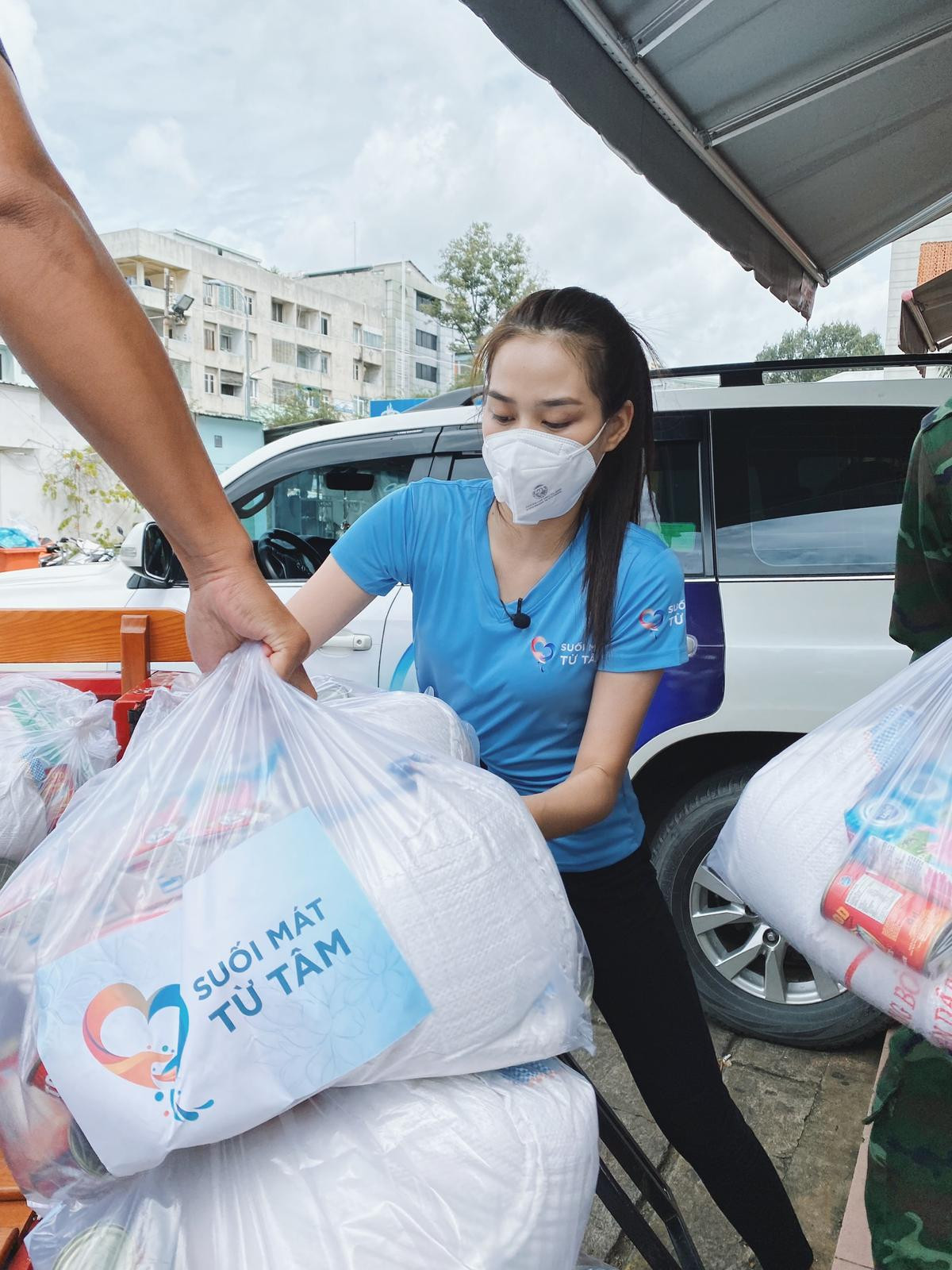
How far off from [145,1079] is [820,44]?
3524 mm

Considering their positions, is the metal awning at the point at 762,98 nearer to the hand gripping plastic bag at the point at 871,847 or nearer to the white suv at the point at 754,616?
the white suv at the point at 754,616

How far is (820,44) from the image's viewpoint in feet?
9.95

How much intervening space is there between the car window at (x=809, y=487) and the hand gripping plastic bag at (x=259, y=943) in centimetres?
218

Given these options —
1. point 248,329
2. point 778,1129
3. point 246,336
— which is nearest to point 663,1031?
point 778,1129

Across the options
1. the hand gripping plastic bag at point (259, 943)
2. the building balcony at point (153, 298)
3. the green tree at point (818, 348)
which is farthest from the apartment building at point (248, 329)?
the hand gripping plastic bag at point (259, 943)

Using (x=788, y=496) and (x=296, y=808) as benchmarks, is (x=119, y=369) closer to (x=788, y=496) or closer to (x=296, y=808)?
(x=296, y=808)

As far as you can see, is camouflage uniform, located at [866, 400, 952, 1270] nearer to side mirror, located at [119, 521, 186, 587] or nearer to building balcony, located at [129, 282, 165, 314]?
side mirror, located at [119, 521, 186, 587]

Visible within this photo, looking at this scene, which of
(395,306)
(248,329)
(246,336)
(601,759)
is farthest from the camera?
(395,306)

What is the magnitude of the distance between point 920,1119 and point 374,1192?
92cm

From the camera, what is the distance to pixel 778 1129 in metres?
2.60

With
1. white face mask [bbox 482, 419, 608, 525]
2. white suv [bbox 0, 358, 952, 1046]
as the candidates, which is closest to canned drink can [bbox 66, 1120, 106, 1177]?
white face mask [bbox 482, 419, 608, 525]

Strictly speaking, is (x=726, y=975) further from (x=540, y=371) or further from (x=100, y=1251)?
(x=100, y=1251)

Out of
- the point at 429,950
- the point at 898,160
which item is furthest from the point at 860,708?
the point at 898,160

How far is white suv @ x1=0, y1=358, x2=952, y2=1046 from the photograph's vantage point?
9.23 ft
